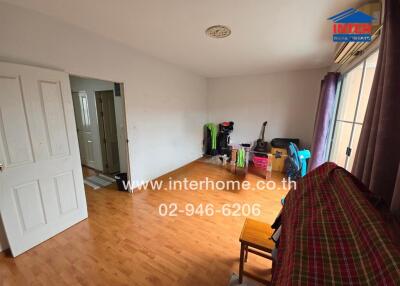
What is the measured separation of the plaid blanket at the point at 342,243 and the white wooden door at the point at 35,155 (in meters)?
2.41

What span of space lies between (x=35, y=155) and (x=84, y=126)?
2.58m

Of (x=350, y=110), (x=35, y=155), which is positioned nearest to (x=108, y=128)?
(x=35, y=155)

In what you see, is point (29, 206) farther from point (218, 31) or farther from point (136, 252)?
point (218, 31)

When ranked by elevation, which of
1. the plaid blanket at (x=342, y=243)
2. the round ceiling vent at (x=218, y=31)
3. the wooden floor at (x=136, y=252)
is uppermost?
the round ceiling vent at (x=218, y=31)

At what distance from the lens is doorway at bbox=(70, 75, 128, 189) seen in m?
3.64

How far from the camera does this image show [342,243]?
64 centimetres

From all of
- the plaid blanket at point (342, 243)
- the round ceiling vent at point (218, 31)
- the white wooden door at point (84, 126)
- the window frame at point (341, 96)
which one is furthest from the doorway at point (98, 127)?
the window frame at point (341, 96)

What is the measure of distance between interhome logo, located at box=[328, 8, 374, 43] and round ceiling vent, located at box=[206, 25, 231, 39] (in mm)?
1081

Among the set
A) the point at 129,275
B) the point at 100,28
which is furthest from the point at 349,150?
the point at 100,28

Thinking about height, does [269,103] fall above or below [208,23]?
below

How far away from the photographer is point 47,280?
1.53 m

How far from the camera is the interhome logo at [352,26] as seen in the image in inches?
58.9

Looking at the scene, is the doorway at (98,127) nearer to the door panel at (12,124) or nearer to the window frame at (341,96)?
the door panel at (12,124)

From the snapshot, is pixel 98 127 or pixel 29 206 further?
pixel 98 127
